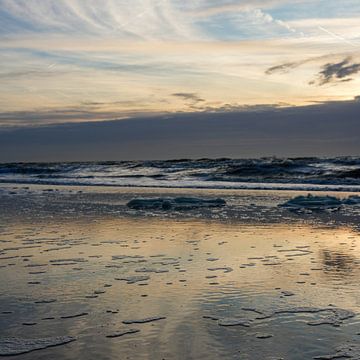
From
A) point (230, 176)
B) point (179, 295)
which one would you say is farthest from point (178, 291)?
point (230, 176)

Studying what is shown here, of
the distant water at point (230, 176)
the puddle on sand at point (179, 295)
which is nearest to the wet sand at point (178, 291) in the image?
the puddle on sand at point (179, 295)

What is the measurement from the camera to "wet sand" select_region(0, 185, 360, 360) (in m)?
4.18

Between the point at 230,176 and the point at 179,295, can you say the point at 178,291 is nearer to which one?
the point at 179,295

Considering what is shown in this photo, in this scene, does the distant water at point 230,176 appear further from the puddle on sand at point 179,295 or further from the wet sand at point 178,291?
the puddle on sand at point 179,295

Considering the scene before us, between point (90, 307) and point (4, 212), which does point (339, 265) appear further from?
point (4, 212)

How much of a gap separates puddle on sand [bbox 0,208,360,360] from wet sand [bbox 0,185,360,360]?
0.05ft

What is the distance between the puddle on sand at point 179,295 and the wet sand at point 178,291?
15 millimetres

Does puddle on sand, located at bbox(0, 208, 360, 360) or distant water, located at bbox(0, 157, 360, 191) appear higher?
distant water, located at bbox(0, 157, 360, 191)

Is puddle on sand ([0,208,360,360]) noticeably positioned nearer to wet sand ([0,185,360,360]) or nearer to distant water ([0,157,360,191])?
wet sand ([0,185,360,360])

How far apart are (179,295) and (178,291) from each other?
0.17 metres

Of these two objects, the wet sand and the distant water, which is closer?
the wet sand

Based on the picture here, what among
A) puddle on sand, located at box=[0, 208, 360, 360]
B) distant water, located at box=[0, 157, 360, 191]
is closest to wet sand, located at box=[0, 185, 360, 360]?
puddle on sand, located at box=[0, 208, 360, 360]

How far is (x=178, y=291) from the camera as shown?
577 centimetres

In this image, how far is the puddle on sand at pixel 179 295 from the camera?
13.7ft
